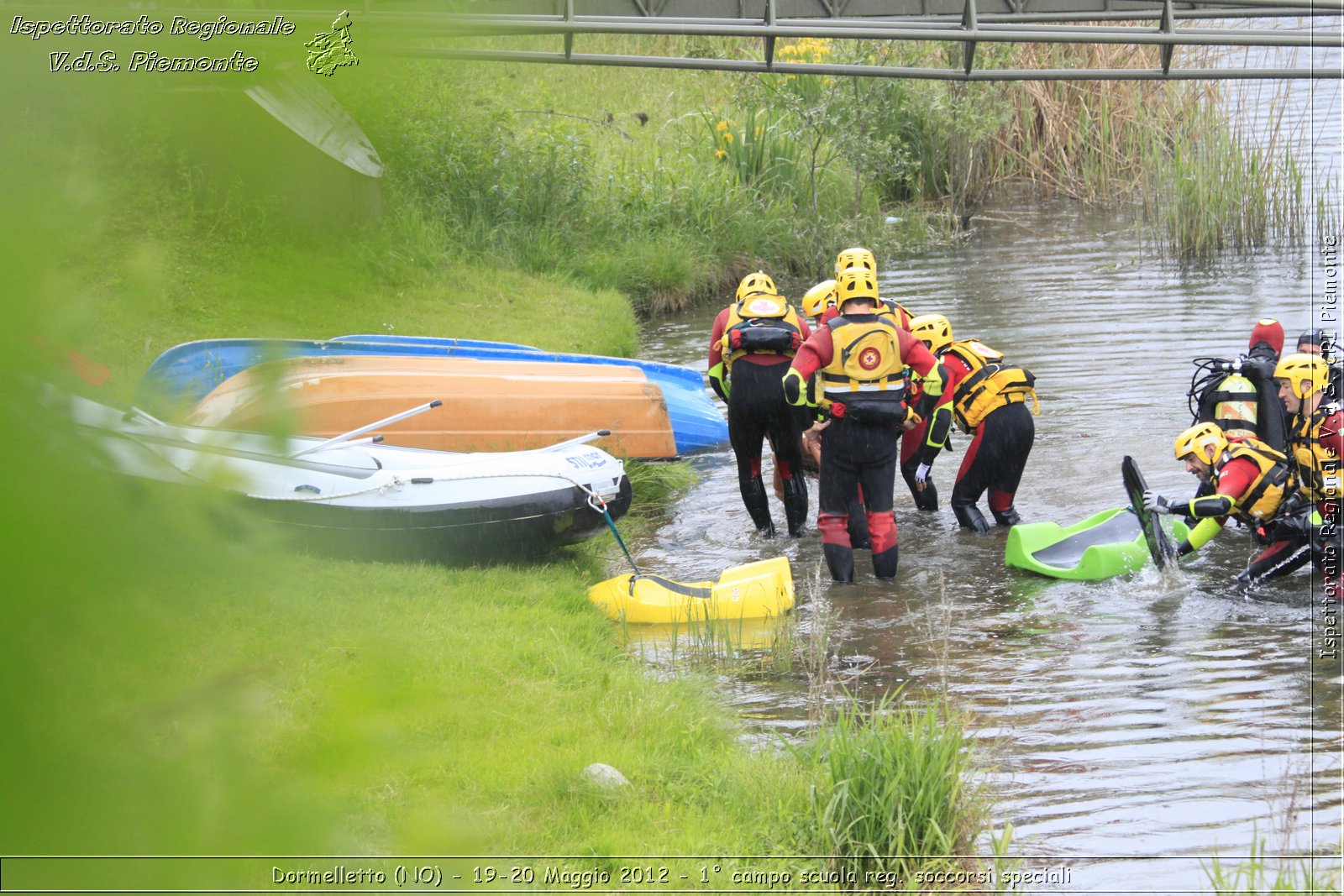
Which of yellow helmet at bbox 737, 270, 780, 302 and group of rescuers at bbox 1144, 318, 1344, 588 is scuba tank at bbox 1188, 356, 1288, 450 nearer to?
group of rescuers at bbox 1144, 318, 1344, 588

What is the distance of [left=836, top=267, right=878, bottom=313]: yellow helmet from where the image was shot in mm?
7789

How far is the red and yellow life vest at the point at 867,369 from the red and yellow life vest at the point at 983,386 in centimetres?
136

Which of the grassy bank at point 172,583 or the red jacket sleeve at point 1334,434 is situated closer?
the grassy bank at point 172,583

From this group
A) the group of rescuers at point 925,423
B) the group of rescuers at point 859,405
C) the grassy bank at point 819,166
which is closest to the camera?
the group of rescuers at point 925,423

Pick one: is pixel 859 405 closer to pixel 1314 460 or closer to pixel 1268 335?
pixel 1314 460

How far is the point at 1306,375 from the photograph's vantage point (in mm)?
7223

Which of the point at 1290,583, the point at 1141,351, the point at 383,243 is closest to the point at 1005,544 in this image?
the point at 1290,583

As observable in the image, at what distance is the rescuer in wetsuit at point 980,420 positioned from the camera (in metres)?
8.91

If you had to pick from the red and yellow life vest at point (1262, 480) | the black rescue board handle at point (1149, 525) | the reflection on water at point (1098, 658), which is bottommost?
the reflection on water at point (1098, 658)

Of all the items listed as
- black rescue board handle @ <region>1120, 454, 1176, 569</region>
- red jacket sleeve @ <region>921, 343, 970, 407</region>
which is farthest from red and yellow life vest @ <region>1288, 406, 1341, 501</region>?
red jacket sleeve @ <region>921, 343, 970, 407</region>

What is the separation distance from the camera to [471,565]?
7980mm

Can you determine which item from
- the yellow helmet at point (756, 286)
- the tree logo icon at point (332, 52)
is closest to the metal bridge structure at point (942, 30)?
the yellow helmet at point (756, 286)

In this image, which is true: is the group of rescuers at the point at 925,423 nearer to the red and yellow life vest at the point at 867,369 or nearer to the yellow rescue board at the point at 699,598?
the red and yellow life vest at the point at 867,369

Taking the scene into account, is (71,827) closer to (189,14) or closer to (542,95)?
(189,14)
